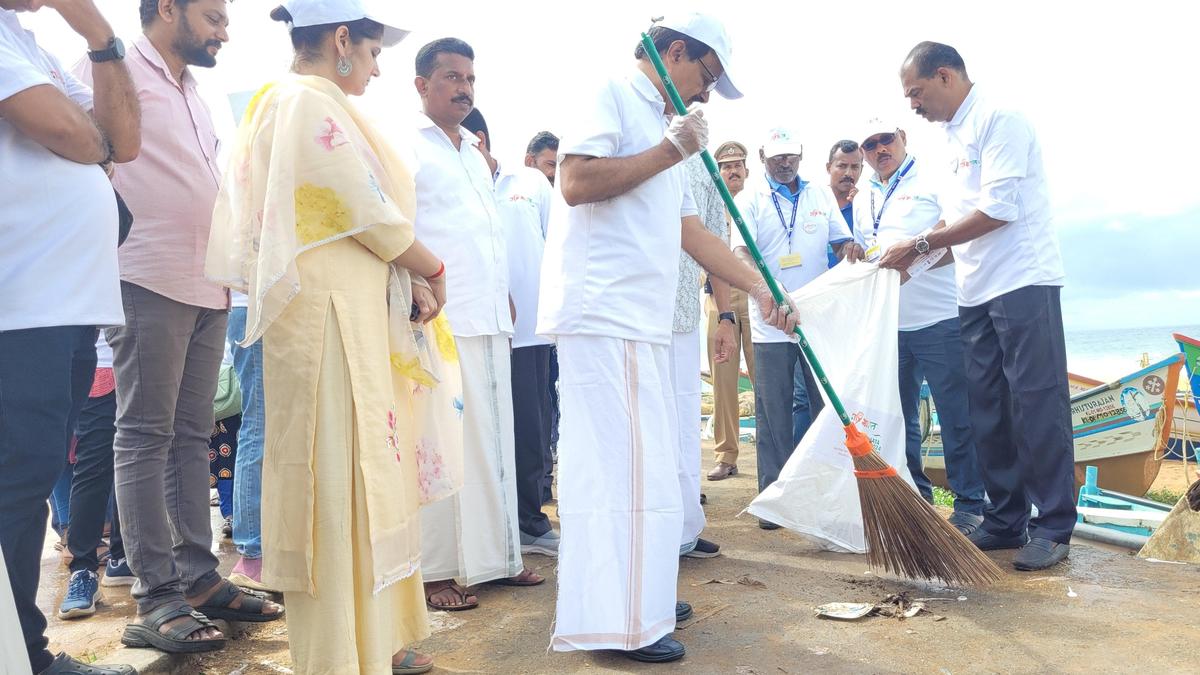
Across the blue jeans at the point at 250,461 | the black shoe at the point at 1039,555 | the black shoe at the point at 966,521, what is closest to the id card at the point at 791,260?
the black shoe at the point at 966,521

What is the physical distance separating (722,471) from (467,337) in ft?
12.3

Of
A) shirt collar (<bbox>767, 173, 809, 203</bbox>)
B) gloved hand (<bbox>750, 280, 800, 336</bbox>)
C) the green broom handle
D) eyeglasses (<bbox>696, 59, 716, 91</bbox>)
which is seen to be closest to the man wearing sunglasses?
the green broom handle

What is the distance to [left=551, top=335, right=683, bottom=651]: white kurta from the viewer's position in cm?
280

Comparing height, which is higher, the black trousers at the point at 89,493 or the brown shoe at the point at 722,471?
the black trousers at the point at 89,493

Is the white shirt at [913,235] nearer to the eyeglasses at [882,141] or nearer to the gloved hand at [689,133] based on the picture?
the eyeglasses at [882,141]

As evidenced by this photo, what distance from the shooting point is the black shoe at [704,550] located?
437 centimetres

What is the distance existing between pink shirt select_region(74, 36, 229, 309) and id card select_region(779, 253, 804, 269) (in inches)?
136

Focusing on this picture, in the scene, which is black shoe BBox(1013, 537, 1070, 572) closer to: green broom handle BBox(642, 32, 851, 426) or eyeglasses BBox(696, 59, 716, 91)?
green broom handle BBox(642, 32, 851, 426)

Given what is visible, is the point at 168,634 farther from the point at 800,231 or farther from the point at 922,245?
the point at 800,231

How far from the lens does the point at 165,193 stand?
2.97m

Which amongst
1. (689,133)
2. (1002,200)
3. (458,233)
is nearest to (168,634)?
(458,233)

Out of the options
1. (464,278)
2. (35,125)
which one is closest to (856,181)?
(464,278)

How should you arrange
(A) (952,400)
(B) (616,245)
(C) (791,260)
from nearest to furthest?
1. (B) (616,245)
2. (A) (952,400)
3. (C) (791,260)

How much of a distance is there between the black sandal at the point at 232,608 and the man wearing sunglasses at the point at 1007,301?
3101 mm
